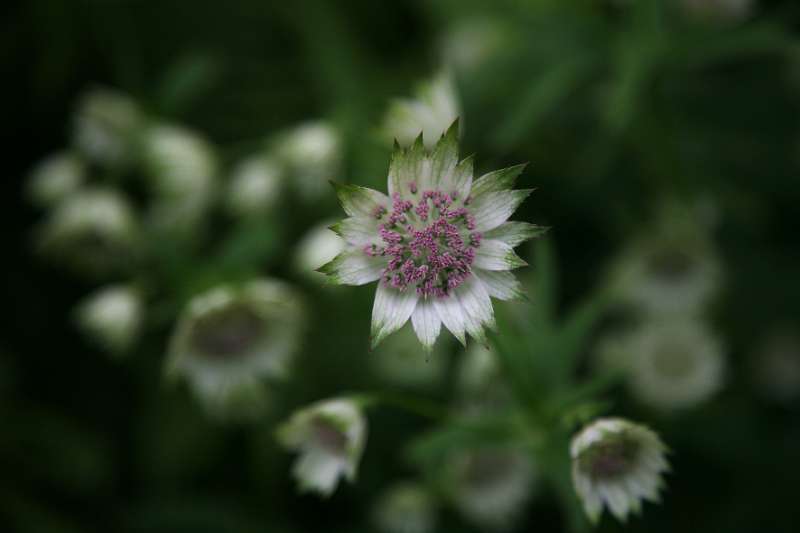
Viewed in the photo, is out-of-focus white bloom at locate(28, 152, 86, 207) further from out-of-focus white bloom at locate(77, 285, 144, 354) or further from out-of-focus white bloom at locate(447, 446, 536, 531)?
out-of-focus white bloom at locate(447, 446, 536, 531)

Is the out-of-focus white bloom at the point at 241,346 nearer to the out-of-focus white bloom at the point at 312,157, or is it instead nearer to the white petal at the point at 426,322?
the out-of-focus white bloom at the point at 312,157

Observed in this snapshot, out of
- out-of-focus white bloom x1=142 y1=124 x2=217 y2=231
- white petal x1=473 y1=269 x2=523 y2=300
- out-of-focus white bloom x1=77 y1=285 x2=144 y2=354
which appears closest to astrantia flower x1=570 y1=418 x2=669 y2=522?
white petal x1=473 y1=269 x2=523 y2=300

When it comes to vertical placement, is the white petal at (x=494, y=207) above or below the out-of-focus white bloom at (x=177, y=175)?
below

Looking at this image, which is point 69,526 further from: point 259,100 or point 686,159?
point 686,159

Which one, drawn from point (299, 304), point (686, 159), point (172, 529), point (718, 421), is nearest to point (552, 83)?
point (686, 159)

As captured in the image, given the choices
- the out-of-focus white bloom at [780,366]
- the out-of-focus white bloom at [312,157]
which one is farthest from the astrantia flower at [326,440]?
the out-of-focus white bloom at [780,366]

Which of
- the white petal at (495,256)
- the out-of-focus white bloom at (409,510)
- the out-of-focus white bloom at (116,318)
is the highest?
the out-of-focus white bloom at (116,318)

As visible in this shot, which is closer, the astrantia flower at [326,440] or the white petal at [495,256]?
the white petal at [495,256]

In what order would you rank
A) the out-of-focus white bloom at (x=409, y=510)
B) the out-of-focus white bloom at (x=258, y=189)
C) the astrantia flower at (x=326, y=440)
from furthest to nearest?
the out-of-focus white bloom at (x=258, y=189)
the out-of-focus white bloom at (x=409, y=510)
the astrantia flower at (x=326, y=440)
